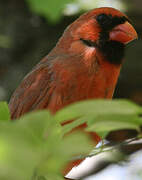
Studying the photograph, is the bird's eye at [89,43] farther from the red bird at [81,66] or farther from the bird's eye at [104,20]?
the bird's eye at [104,20]

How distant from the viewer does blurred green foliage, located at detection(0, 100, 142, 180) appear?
0.49m

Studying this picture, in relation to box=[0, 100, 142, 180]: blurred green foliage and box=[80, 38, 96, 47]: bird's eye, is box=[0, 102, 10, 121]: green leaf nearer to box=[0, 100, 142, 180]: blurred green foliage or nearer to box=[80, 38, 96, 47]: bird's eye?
box=[0, 100, 142, 180]: blurred green foliage

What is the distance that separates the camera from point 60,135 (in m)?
0.63

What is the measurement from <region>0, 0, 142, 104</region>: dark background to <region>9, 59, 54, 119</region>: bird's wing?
1121 millimetres

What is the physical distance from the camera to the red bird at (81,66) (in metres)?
1.91

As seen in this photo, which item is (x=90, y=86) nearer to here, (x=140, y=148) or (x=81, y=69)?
(x=81, y=69)

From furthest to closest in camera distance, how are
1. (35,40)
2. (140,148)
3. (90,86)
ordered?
(35,40) < (140,148) < (90,86)

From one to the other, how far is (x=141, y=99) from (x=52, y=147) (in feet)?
9.06

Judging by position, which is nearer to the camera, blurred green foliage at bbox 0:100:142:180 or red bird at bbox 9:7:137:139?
blurred green foliage at bbox 0:100:142:180

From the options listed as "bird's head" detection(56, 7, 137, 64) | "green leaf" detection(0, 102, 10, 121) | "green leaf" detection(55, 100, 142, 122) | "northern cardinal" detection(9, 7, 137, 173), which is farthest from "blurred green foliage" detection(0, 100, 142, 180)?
"bird's head" detection(56, 7, 137, 64)

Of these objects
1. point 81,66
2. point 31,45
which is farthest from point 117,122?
point 31,45

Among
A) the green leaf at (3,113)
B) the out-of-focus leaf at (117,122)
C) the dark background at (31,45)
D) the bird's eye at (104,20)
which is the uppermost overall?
the out-of-focus leaf at (117,122)

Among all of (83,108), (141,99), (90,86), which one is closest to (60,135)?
(83,108)

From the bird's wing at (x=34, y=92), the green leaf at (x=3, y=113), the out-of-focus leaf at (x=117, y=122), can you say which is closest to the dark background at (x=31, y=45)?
the bird's wing at (x=34, y=92)
